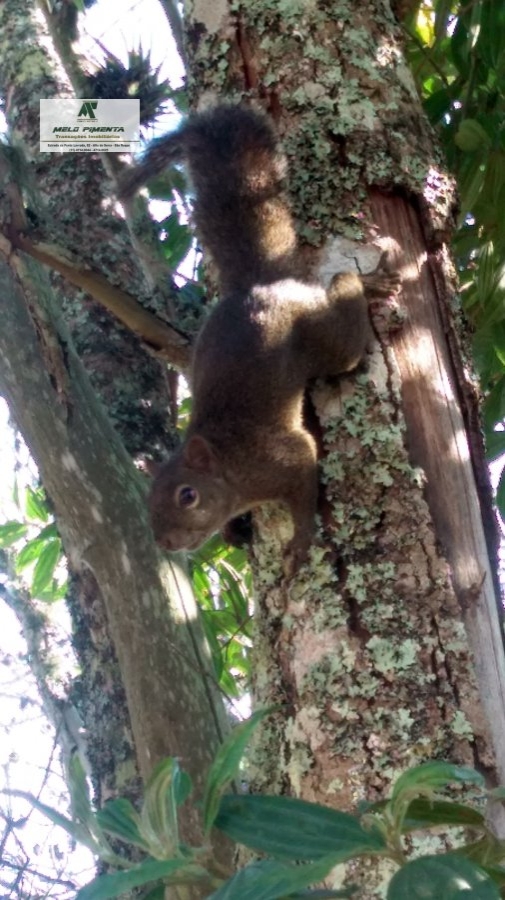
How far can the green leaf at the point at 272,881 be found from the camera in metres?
0.67

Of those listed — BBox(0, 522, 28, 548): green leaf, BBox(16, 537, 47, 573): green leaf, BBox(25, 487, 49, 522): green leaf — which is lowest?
BBox(16, 537, 47, 573): green leaf

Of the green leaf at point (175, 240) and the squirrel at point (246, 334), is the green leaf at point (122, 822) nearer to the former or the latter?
the squirrel at point (246, 334)

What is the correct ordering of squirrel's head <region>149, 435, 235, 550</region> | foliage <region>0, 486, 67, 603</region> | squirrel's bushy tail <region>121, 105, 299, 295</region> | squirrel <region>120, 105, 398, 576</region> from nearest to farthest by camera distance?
squirrel <region>120, 105, 398, 576</region> → squirrel's bushy tail <region>121, 105, 299, 295</region> → squirrel's head <region>149, 435, 235, 550</region> → foliage <region>0, 486, 67, 603</region>

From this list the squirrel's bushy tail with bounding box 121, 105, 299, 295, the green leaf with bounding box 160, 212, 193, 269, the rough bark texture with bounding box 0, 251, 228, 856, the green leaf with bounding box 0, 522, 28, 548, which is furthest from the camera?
the green leaf with bounding box 0, 522, 28, 548

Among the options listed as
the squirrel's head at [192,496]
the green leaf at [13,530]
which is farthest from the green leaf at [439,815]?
the green leaf at [13,530]

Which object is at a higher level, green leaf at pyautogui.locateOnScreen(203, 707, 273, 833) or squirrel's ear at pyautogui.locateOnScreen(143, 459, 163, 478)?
squirrel's ear at pyautogui.locateOnScreen(143, 459, 163, 478)

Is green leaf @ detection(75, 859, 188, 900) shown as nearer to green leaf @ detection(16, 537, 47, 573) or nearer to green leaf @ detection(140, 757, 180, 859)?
green leaf @ detection(140, 757, 180, 859)

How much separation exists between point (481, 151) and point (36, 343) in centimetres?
116

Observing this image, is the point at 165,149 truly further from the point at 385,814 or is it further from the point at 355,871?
the point at 385,814

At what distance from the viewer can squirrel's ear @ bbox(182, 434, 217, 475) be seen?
2.48 metres

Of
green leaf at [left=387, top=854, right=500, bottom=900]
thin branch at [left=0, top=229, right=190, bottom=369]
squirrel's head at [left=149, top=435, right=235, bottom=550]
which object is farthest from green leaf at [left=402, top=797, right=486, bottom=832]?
squirrel's head at [left=149, top=435, right=235, bottom=550]

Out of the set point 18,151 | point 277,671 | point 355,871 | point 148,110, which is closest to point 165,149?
point 18,151

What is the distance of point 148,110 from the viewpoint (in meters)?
2.87

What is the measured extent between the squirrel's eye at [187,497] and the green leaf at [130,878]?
1780 mm
